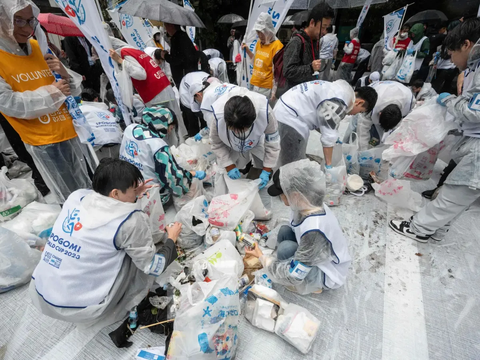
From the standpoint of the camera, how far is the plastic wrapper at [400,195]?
2305mm

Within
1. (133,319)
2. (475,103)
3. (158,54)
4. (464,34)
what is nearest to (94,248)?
(133,319)

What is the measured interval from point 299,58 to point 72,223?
284cm

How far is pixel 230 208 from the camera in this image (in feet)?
6.26

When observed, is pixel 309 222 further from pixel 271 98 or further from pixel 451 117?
pixel 271 98

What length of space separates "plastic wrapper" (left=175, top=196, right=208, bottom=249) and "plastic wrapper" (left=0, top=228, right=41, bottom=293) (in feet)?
3.49

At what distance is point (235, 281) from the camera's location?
4.46 feet

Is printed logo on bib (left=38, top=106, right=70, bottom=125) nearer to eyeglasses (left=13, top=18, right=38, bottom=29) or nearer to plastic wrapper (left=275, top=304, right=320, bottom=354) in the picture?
eyeglasses (left=13, top=18, right=38, bottom=29)

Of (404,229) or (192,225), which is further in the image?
(404,229)

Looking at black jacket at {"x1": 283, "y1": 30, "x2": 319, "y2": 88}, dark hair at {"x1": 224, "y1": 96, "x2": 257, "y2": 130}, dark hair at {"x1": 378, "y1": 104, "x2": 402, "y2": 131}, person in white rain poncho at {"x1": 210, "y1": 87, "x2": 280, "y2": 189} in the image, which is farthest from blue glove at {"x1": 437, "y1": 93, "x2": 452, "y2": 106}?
dark hair at {"x1": 224, "y1": 96, "x2": 257, "y2": 130}

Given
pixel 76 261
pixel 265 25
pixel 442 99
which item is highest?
pixel 265 25

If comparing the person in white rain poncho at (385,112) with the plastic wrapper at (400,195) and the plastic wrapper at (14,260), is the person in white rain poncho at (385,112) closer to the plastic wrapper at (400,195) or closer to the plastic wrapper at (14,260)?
the plastic wrapper at (400,195)

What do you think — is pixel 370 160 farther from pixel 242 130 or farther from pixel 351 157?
pixel 242 130

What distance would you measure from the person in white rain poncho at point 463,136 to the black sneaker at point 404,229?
0.38ft

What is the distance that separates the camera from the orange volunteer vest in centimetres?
157
